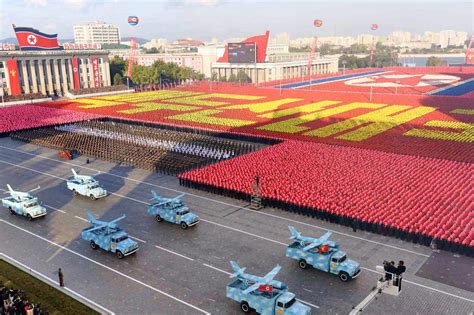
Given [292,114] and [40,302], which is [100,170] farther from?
[292,114]

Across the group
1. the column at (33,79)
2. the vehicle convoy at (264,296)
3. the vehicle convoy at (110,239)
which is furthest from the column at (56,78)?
the vehicle convoy at (264,296)

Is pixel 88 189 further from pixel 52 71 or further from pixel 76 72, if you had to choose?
pixel 76 72

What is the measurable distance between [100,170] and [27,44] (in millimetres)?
84881

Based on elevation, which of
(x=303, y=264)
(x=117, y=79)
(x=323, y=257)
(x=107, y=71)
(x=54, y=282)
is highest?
(x=107, y=71)

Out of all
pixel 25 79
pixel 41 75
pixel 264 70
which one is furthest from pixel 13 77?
pixel 264 70

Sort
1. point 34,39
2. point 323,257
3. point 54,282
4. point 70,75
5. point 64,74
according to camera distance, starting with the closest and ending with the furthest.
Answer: point 54,282
point 323,257
point 34,39
point 64,74
point 70,75

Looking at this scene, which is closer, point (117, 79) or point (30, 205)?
point (30, 205)

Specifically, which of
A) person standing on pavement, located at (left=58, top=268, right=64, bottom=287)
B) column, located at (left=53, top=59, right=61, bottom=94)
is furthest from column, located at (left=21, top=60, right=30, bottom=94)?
person standing on pavement, located at (left=58, top=268, right=64, bottom=287)

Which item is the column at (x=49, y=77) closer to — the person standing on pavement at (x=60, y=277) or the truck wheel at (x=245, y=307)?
the person standing on pavement at (x=60, y=277)

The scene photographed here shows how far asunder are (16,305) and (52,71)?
115m

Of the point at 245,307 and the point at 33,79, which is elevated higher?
the point at 33,79

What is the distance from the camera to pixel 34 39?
377ft

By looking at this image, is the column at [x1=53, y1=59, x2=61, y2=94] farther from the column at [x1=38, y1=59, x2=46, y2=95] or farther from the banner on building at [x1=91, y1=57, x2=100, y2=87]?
the banner on building at [x1=91, y1=57, x2=100, y2=87]

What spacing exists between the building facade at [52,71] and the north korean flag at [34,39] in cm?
155
